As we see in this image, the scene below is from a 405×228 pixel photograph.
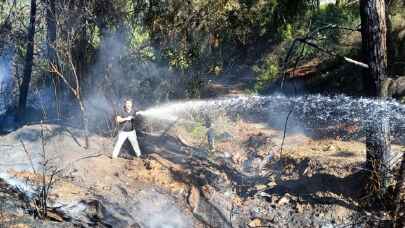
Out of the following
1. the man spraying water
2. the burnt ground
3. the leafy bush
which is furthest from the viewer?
the leafy bush

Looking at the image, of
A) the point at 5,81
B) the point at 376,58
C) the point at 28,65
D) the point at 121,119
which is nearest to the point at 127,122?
the point at 121,119

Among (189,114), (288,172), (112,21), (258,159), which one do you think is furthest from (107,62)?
(288,172)

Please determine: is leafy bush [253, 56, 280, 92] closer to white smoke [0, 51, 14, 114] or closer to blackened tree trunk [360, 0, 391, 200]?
white smoke [0, 51, 14, 114]

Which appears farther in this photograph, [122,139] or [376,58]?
[122,139]

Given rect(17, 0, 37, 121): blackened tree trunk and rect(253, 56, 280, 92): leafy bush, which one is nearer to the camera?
rect(17, 0, 37, 121): blackened tree trunk

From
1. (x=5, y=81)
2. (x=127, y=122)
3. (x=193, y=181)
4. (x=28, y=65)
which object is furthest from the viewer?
(x=5, y=81)

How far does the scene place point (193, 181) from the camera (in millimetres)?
9562

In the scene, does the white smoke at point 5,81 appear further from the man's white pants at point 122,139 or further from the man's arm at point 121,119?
the man's arm at point 121,119

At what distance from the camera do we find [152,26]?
42.2 feet

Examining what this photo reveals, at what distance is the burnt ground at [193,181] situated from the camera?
8289 millimetres

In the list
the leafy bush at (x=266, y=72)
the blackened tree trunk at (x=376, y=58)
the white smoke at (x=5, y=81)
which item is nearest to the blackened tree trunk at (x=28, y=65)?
the white smoke at (x=5, y=81)

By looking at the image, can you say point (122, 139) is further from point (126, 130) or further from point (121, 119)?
point (121, 119)

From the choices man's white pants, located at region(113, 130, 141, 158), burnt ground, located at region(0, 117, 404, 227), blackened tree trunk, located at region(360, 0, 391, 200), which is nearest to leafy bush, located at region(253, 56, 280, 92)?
burnt ground, located at region(0, 117, 404, 227)

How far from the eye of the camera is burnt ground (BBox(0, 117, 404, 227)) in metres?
8.29
